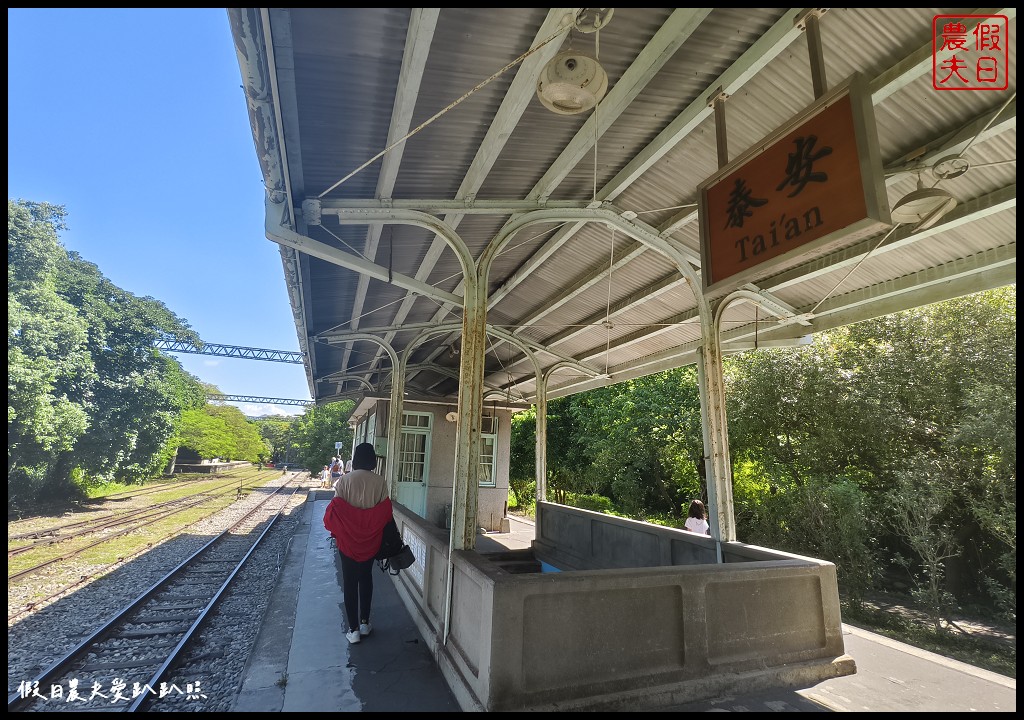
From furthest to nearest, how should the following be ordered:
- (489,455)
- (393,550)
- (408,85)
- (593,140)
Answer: (489,455)
(393,550)
(593,140)
(408,85)

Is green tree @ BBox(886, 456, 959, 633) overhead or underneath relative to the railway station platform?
overhead

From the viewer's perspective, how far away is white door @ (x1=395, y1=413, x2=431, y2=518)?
1247cm

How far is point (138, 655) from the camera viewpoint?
4.97 m

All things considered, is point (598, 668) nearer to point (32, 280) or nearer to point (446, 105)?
point (446, 105)

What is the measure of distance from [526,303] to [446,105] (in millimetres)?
4053

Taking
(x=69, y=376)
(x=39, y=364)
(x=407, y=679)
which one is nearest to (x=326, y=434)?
(x=69, y=376)

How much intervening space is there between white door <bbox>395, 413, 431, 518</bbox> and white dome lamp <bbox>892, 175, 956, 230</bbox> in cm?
1119

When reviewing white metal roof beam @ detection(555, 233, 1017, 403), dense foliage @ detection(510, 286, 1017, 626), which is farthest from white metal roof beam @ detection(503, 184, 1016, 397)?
dense foliage @ detection(510, 286, 1017, 626)

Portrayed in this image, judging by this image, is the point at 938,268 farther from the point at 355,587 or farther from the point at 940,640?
the point at 355,587

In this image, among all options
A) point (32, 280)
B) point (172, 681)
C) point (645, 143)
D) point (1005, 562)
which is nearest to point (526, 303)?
point (645, 143)

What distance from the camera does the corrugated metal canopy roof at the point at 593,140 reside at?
2.67 metres

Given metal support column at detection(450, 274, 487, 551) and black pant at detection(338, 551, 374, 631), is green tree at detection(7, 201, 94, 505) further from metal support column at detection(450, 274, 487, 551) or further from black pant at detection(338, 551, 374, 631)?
metal support column at detection(450, 274, 487, 551)

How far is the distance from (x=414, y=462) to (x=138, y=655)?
25.6ft
